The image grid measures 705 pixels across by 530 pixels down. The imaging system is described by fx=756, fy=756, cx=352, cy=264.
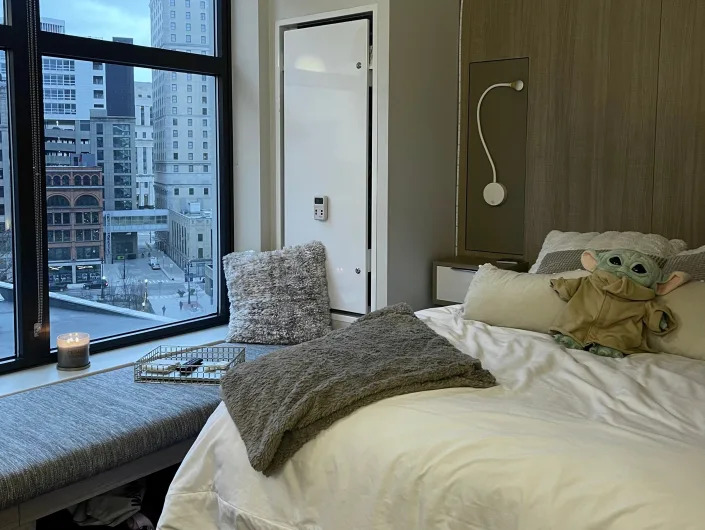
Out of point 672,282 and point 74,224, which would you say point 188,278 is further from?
point 672,282

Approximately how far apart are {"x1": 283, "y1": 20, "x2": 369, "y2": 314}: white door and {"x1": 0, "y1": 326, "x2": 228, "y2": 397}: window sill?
61 centimetres

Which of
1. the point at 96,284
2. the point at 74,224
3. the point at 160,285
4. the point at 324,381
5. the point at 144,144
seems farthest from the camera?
the point at 160,285

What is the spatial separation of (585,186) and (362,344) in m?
1.65

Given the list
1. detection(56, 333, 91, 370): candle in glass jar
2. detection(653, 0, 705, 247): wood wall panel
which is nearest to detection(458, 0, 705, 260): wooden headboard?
detection(653, 0, 705, 247): wood wall panel

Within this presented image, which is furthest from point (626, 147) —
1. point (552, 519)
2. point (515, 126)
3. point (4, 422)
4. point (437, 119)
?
point (4, 422)

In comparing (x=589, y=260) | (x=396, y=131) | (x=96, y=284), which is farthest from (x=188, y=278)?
(x=589, y=260)

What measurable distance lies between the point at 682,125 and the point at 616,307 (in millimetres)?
1090

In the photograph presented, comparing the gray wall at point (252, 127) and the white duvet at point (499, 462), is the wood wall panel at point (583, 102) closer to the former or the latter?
the gray wall at point (252, 127)

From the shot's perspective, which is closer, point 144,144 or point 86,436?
point 86,436

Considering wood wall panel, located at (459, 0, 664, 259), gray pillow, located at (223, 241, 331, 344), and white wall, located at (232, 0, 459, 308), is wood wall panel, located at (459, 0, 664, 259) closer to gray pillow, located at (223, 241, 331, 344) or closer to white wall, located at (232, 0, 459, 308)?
white wall, located at (232, 0, 459, 308)

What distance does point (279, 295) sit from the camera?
11.1 feet

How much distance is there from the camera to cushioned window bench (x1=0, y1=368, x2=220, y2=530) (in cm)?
207

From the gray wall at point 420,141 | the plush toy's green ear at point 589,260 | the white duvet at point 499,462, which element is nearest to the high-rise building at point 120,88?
the gray wall at point 420,141

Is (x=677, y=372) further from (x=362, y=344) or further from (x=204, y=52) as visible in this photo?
(x=204, y=52)
